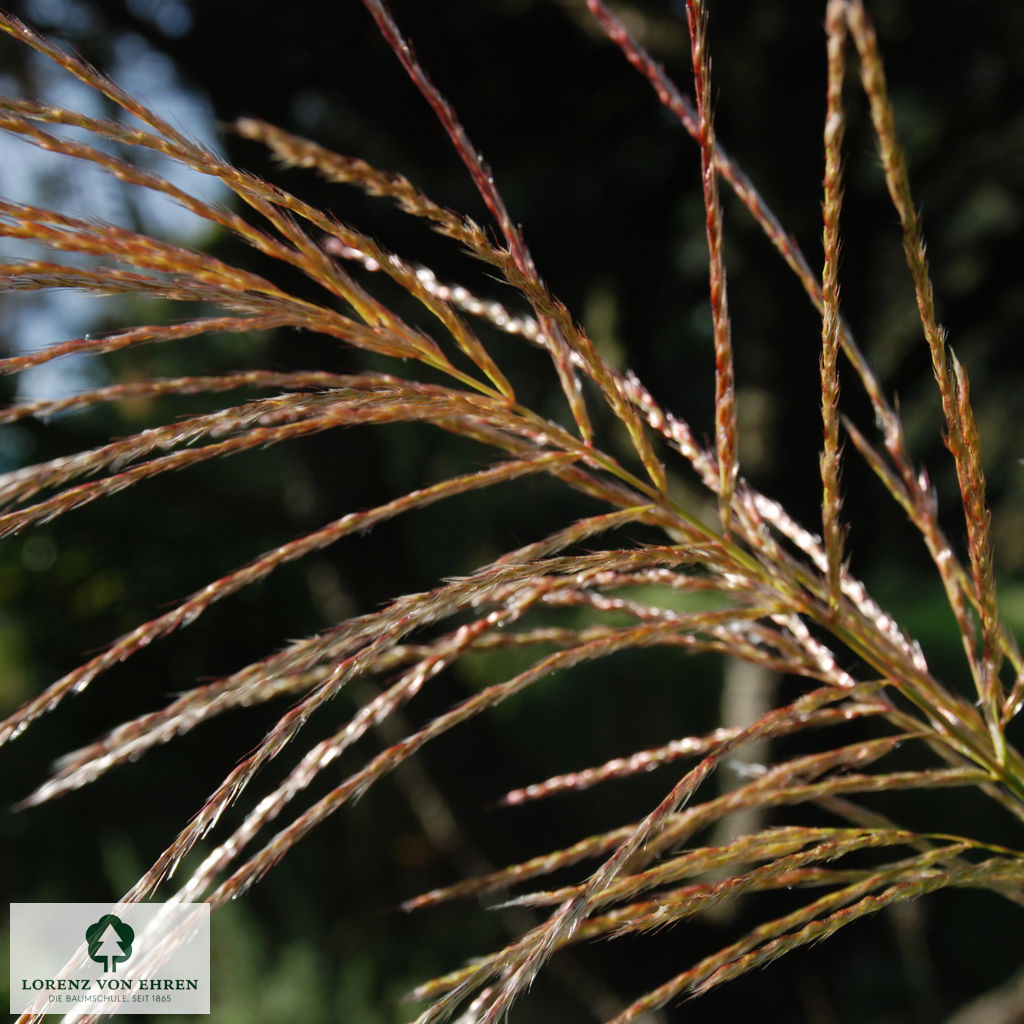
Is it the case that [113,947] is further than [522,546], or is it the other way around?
[113,947]

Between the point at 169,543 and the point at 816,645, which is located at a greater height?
the point at 169,543

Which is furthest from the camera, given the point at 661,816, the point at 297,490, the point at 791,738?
the point at 297,490

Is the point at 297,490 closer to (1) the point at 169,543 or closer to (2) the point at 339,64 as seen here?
(2) the point at 339,64

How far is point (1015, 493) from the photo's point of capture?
25.8 ft

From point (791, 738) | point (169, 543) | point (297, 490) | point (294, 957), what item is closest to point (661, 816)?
point (791, 738)

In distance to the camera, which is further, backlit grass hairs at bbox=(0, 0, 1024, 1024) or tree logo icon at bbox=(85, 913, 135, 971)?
tree logo icon at bbox=(85, 913, 135, 971)

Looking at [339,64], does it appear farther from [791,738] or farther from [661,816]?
[661,816]

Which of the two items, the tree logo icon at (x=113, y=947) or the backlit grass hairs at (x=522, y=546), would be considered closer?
the backlit grass hairs at (x=522, y=546)

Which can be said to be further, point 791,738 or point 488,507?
point 488,507

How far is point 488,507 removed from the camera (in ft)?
20.4

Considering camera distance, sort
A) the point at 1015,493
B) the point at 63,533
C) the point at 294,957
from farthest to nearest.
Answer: the point at 1015,493 → the point at 63,533 → the point at 294,957

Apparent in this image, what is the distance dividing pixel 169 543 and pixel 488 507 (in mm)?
2168

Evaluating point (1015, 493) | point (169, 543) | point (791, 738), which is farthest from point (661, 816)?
point (1015, 493)

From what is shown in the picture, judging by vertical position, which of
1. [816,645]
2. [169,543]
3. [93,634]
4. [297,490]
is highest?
[169,543]
